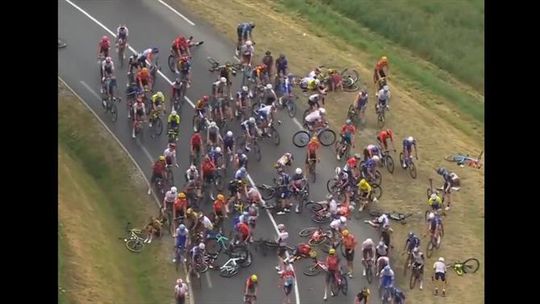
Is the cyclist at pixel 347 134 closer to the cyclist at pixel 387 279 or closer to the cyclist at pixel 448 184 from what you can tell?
the cyclist at pixel 448 184

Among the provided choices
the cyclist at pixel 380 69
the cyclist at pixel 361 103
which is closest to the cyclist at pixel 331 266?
the cyclist at pixel 361 103

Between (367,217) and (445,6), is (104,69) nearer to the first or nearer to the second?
(367,217)

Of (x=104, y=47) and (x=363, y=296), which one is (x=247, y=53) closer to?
(x=104, y=47)

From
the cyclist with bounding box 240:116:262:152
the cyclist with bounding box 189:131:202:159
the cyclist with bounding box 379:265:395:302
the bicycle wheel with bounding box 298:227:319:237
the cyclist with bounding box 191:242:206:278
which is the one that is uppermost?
the cyclist with bounding box 240:116:262:152

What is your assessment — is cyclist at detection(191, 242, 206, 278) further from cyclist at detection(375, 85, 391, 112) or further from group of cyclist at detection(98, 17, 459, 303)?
cyclist at detection(375, 85, 391, 112)

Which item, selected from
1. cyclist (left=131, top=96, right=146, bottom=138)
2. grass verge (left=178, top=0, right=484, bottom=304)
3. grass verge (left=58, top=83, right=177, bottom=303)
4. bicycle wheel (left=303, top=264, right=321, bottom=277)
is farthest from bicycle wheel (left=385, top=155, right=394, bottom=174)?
cyclist (left=131, top=96, right=146, bottom=138)

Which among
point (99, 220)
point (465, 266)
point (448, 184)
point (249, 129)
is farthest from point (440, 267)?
point (99, 220)

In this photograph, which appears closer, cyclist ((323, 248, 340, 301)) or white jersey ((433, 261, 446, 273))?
cyclist ((323, 248, 340, 301))
